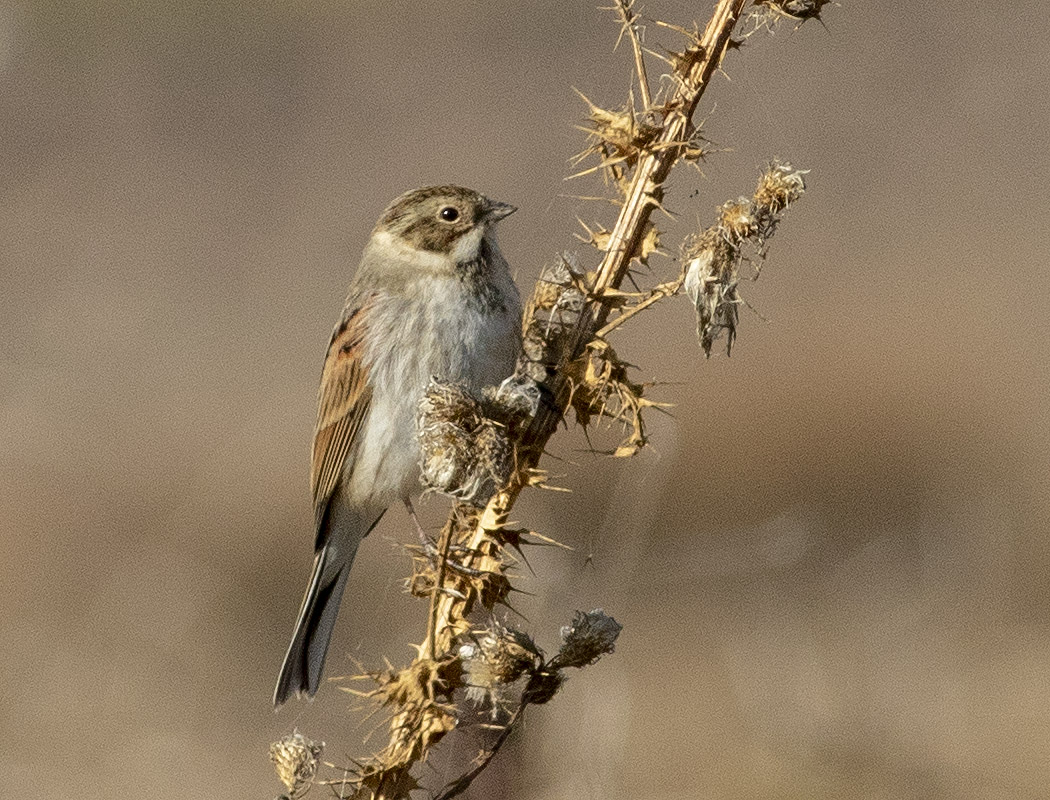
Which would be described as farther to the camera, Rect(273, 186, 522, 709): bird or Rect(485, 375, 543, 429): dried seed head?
Rect(273, 186, 522, 709): bird

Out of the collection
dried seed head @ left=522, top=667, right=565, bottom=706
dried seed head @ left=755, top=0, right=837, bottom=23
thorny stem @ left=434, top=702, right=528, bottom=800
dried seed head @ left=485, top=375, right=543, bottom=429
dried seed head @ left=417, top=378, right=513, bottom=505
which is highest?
dried seed head @ left=755, top=0, right=837, bottom=23

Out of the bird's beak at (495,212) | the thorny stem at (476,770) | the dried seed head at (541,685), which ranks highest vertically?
the bird's beak at (495,212)

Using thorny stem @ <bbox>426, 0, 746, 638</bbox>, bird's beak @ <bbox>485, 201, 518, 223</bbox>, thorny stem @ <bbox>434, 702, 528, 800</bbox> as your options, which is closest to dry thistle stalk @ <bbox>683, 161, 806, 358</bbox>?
thorny stem @ <bbox>426, 0, 746, 638</bbox>

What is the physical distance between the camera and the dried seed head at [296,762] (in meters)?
2.90

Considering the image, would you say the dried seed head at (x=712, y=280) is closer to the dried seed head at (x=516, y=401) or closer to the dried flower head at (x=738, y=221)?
the dried flower head at (x=738, y=221)

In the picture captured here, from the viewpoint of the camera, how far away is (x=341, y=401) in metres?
5.86

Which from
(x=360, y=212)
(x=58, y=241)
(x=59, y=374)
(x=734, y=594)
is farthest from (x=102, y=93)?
(x=734, y=594)

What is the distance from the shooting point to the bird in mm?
5344

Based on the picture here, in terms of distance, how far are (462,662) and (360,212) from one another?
12794 mm

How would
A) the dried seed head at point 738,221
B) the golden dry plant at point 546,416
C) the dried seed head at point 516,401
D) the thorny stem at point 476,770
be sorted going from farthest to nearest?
the dried seed head at point 516,401
the dried seed head at point 738,221
the golden dry plant at point 546,416
the thorny stem at point 476,770

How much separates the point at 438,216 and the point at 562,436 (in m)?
5.12

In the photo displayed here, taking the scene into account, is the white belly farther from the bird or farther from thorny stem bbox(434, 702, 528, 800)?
thorny stem bbox(434, 702, 528, 800)

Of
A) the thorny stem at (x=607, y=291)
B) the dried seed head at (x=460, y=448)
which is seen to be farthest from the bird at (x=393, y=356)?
the dried seed head at (x=460, y=448)

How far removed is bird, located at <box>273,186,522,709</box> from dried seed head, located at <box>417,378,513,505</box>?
80.2 inches
